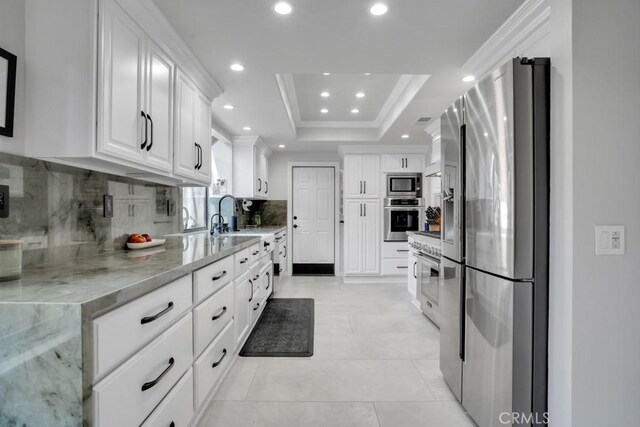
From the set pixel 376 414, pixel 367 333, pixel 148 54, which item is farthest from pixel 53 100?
pixel 367 333

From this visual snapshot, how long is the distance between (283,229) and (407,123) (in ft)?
8.82

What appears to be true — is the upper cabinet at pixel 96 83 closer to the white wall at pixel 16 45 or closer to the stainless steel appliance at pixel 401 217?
the white wall at pixel 16 45

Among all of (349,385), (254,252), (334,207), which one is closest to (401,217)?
(334,207)

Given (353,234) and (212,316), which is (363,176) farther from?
(212,316)

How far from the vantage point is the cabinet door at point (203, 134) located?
2.52 m

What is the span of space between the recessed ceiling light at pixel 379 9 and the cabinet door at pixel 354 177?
3.52 meters

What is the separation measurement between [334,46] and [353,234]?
3.52 meters

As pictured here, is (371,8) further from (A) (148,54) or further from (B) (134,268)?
(B) (134,268)

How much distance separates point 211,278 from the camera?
1775 mm

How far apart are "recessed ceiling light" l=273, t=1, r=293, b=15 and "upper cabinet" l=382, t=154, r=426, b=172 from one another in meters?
3.74

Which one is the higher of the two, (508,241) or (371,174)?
(371,174)

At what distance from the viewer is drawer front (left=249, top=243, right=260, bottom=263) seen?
2.87m

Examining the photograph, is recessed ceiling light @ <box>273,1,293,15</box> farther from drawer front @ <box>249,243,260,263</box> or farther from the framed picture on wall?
drawer front @ <box>249,243,260,263</box>

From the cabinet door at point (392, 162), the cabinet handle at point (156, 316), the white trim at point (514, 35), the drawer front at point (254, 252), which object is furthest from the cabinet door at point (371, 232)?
the cabinet handle at point (156, 316)
